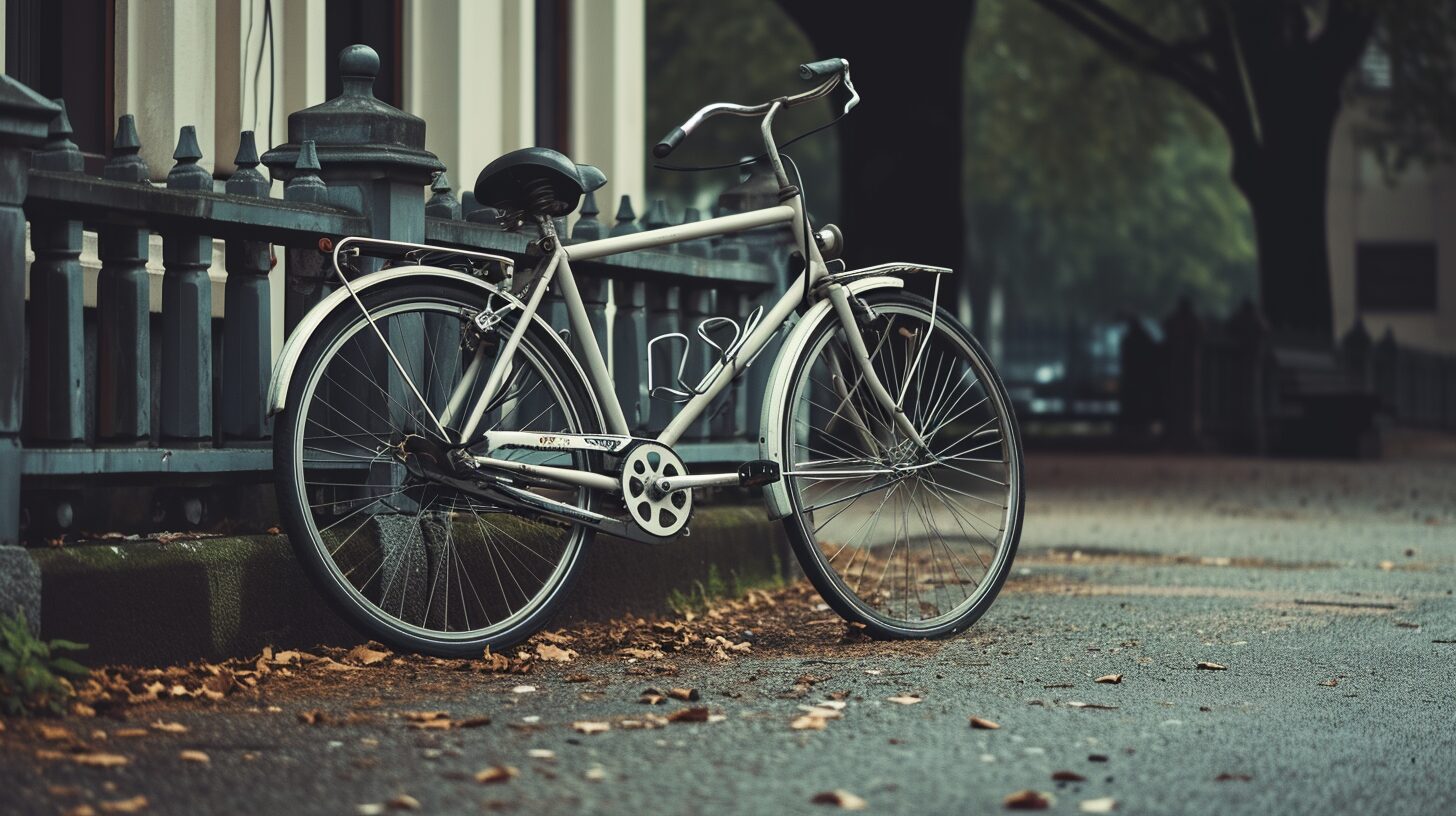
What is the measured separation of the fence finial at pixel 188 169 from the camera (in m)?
5.00

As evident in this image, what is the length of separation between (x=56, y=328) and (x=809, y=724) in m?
2.05

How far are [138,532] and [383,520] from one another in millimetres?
629

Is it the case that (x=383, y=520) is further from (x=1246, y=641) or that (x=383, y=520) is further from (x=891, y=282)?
(x=1246, y=641)

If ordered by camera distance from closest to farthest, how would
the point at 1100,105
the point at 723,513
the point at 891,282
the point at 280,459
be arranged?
the point at 280,459, the point at 891,282, the point at 723,513, the point at 1100,105

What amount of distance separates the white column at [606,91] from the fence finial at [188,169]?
17.2 feet

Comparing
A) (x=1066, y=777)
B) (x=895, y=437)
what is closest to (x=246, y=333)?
(x=895, y=437)

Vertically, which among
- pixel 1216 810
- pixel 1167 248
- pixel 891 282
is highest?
pixel 1167 248

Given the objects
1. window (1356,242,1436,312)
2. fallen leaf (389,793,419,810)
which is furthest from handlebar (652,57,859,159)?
window (1356,242,1436,312)

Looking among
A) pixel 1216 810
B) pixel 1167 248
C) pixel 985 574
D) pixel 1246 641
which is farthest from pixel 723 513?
pixel 1167 248

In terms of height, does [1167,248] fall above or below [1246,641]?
above

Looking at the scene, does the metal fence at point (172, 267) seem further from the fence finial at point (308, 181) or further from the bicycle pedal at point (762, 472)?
the bicycle pedal at point (762, 472)

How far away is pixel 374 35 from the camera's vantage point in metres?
9.02

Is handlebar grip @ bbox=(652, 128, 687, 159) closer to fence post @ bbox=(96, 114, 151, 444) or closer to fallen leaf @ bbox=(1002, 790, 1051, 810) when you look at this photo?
fence post @ bbox=(96, 114, 151, 444)

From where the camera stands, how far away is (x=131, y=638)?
460cm
